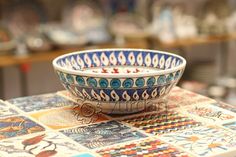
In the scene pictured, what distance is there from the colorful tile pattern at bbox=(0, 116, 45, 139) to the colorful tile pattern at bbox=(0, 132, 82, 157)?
3 centimetres

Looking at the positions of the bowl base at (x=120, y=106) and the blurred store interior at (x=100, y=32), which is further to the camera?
the blurred store interior at (x=100, y=32)

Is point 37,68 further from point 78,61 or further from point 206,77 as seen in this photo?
point 78,61

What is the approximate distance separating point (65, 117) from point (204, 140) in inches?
12.7

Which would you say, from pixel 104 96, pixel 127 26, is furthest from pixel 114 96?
pixel 127 26

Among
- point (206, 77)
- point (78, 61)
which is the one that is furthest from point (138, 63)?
point (206, 77)

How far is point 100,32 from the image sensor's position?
2846 millimetres

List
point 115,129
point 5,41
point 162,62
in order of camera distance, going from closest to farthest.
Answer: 1. point 115,129
2. point 162,62
3. point 5,41

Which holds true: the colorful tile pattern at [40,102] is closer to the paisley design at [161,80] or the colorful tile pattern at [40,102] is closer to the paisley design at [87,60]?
the paisley design at [87,60]

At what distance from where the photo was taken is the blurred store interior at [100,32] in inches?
103

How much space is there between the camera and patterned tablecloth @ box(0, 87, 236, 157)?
0.85m

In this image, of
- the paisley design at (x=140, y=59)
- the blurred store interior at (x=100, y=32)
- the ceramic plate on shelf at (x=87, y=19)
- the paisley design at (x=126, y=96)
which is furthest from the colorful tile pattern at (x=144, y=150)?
the ceramic plate on shelf at (x=87, y=19)

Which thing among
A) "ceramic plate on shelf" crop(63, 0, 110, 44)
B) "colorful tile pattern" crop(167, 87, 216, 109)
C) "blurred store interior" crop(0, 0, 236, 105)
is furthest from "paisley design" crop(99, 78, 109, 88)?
"ceramic plate on shelf" crop(63, 0, 110, 44)

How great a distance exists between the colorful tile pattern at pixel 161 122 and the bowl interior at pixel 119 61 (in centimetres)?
15

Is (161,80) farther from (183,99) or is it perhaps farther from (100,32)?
(100,32)
